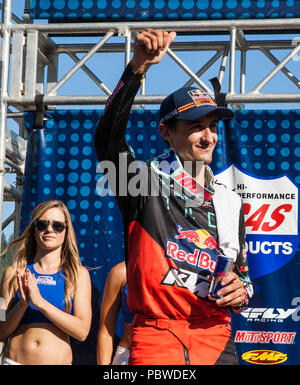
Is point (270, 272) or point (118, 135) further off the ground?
point (118, 135)

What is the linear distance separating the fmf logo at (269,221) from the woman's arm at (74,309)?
1.32 m

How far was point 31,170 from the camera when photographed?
17.2 feet

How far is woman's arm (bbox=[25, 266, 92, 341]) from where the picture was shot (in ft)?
13.1

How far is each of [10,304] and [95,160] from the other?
1429 millimetres

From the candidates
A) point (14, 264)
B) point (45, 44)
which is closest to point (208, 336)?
point (14, 264)

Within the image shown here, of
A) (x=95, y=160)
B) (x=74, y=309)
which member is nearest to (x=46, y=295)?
(x=74, y=309)

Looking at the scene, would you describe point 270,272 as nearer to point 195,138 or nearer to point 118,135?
point 195,138

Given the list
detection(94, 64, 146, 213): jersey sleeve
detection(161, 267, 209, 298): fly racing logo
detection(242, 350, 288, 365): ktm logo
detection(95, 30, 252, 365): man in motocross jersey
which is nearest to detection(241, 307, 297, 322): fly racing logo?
detection(242, 350, 288, 365): ktm logo

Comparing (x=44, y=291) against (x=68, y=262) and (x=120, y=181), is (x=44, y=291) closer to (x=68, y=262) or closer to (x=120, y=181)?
(x=68, y=262)

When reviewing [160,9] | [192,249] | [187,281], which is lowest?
[187,281]

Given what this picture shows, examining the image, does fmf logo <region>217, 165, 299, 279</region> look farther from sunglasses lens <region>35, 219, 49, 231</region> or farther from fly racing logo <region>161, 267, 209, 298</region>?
fly racing logo <region>161, 267, 209, 298</region>

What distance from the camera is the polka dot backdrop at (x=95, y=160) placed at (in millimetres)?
5098

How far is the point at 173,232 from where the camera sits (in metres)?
2.64

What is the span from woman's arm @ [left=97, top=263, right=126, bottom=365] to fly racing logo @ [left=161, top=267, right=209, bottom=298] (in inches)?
96.8
